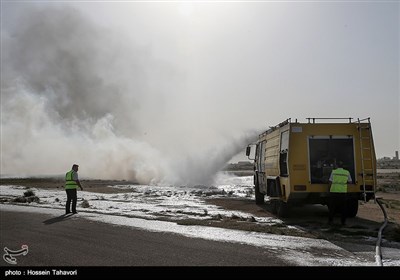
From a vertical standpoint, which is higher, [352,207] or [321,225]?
[352,207]

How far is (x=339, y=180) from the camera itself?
12.1 metres

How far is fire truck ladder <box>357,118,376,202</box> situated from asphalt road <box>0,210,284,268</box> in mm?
5817

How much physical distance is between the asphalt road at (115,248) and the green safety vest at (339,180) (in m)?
4.63

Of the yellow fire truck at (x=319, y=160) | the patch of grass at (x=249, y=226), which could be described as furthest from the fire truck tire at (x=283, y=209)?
the patch of grass at (x=249, y=226)

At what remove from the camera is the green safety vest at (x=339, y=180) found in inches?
474

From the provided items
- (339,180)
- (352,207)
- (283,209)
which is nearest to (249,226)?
(283,209)

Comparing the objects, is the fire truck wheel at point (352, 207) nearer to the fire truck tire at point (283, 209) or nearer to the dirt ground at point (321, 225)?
the dirt ground at point (321, 225)

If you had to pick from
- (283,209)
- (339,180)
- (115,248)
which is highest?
(339,180)

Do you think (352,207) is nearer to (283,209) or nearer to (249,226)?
(283,209)

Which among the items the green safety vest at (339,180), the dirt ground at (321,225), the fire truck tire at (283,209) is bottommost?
the dirt ground at (321,225)

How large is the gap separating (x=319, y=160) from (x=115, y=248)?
28.0 ft
